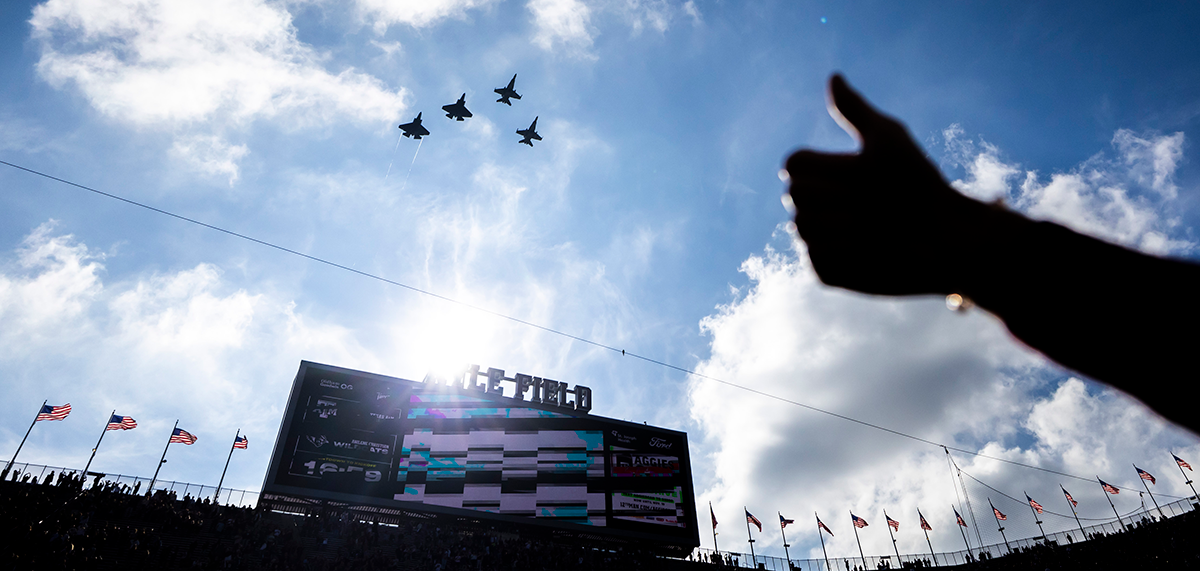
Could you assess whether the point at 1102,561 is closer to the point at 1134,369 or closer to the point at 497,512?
the point at 497,512

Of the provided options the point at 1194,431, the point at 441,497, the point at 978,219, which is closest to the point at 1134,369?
the point at 1194,431

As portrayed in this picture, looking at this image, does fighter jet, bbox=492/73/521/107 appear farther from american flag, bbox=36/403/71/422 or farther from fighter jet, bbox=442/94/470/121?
american flag, bbox=36/403/71/422

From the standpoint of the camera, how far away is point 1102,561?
110ft

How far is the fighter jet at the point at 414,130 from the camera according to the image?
33.2m

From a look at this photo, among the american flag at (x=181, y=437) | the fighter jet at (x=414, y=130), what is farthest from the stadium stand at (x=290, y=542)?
the fighter jet at (x=414, y=130)

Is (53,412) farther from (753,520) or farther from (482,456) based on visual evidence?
(753,520)

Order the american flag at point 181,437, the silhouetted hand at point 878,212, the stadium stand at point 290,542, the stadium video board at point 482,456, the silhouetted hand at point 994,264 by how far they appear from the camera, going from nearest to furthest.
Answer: the silhouetted hand at point 994,264 → the silhouetted hand at point 878,212 → the stadium stand at point 290,542 → the stadium video board at point 482,456 → the american flag at point 181,437

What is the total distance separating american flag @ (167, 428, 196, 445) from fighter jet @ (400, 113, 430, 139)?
22.4 meters

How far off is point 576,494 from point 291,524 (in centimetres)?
1552

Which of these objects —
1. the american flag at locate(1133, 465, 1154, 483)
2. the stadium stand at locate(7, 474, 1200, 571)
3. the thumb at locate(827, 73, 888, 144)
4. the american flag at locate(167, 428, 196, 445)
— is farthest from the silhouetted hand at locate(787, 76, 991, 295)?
the american flag at locate(1133, 465, 1154, 483)

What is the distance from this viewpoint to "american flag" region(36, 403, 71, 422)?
98.3 feet

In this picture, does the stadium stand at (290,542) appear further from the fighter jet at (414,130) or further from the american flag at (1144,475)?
the fighter jet at (414,130)

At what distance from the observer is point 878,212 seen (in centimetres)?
182

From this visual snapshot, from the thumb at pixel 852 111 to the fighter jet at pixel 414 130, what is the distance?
34.6 metres
